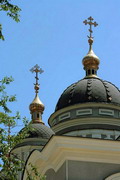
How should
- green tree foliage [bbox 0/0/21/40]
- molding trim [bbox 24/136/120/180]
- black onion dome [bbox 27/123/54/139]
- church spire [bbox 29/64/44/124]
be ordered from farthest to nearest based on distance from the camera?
church spire [bbox 29/64/44/124] → black onion dome [bbox 27/123/54/139] → molding trim [bbox 24/136/120/180] → green tree foliage [bbox 0/0/21/40]

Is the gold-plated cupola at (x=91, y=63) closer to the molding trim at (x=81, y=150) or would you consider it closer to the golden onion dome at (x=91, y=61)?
the golden onion dome at (x=91, y=61)

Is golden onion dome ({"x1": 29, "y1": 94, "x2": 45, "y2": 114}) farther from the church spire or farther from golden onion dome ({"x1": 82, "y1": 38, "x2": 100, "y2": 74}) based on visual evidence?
golden onion dome ({"x1": 82, "y1": 38, "x2": 100, "y2": 74})

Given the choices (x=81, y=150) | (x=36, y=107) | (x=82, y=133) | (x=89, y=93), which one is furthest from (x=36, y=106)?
(x=81, y=150)

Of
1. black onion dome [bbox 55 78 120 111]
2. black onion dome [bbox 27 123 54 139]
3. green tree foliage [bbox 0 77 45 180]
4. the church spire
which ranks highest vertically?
the church spire

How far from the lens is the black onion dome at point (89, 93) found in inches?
938

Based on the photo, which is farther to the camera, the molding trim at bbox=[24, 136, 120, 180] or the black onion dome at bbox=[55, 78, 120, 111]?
the black onion dome at bbox=[55, 78, 120, 111]

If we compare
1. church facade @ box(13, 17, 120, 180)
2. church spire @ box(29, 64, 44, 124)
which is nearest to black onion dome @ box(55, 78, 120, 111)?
church facade @ box(13, 17, 120, 180)

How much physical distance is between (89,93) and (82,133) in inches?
75.3

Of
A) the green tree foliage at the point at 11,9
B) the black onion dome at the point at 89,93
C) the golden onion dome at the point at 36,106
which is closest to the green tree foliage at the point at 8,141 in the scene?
the green tree foliage at the point at 11,9

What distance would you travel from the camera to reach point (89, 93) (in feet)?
78.2

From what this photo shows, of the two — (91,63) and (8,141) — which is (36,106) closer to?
(91,63)

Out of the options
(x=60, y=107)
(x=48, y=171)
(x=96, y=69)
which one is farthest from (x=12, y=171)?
(x=96, y=69)

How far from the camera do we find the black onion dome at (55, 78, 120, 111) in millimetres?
23812

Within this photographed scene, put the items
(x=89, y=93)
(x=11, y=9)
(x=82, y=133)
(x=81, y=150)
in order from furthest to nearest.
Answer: (x=89, y=93) → (x=82, y=133) → (x=81, y=150) → (x=11, y=9)
